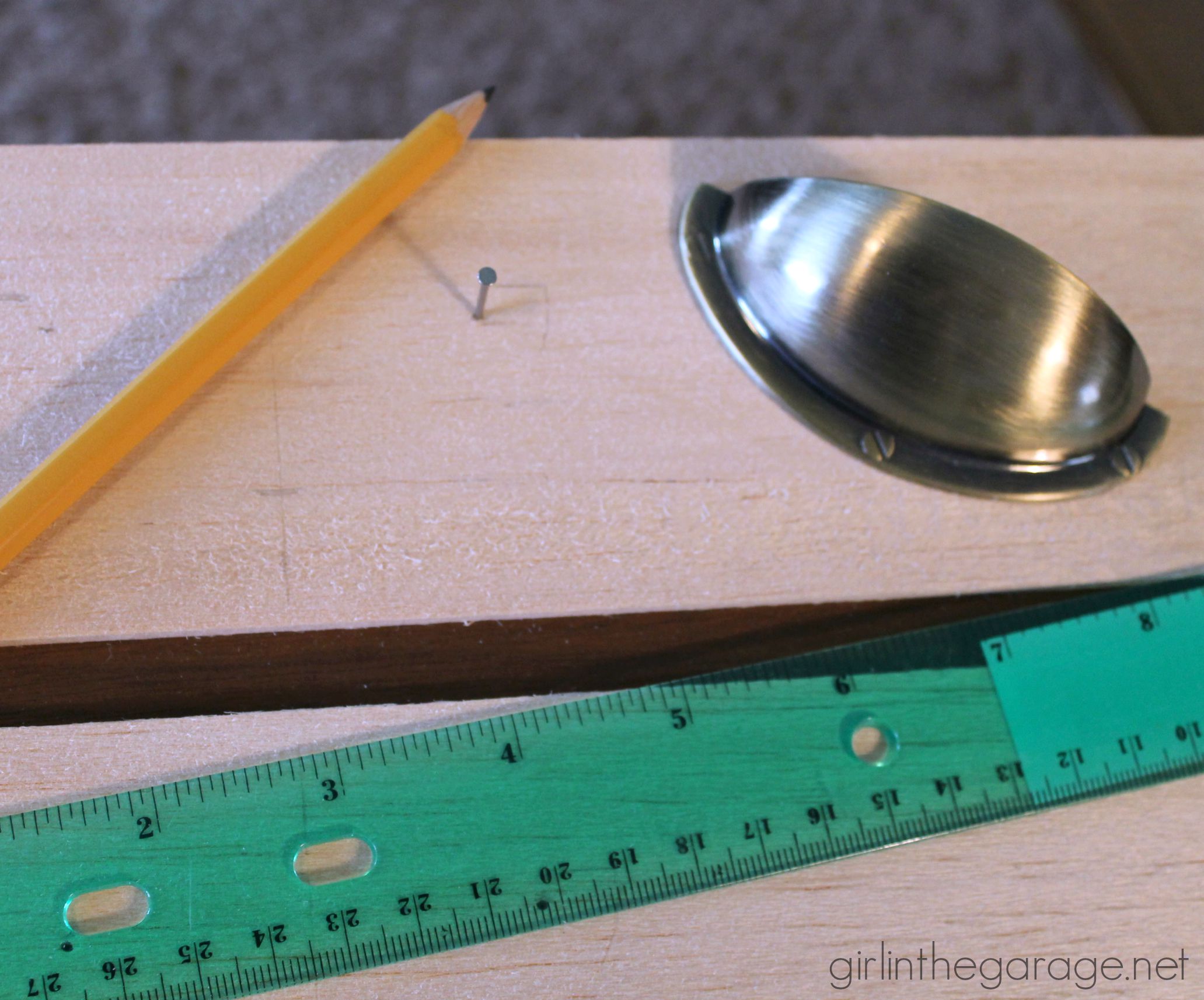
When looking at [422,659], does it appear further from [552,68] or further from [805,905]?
[552,68]

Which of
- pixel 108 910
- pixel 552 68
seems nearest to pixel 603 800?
pixel 108 910

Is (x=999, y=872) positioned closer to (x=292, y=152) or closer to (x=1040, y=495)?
(x=1040, y=495)

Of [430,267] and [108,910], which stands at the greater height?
[430,267]

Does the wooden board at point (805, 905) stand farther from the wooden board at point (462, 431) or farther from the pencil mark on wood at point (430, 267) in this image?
the pencil mark on wood at point (430, 267)

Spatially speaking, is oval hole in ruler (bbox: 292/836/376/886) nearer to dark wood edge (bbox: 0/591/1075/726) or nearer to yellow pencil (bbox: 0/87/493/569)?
dark wood edge (bbox: 0/591/1075/726)

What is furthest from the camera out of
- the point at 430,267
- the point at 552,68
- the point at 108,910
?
the point at 552,68

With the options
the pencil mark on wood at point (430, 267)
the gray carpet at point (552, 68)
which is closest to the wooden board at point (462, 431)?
the pencil mark on wood at point (430, 267)
